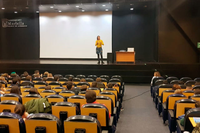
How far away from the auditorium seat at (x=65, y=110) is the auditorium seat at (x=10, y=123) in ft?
2.18

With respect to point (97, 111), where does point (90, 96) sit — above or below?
above

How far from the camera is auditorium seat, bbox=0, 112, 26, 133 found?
96.0 inches

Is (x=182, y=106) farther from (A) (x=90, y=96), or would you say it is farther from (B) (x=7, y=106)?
(B) (x=7, y=106)

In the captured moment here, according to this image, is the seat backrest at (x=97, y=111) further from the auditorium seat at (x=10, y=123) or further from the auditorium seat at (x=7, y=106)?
the auditorium seat at (x=7, y=106)

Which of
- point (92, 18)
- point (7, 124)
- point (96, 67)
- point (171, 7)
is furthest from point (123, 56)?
point (7, 124)

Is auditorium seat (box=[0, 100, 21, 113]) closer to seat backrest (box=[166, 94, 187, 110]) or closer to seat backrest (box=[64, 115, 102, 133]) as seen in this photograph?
seat backrest (box=[64, 115, 102, 133])

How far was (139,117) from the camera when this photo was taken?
5059 mm

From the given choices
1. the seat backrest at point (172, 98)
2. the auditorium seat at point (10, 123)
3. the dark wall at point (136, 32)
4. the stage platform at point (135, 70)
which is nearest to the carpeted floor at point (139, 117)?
the seat backrest at point (172, 98)

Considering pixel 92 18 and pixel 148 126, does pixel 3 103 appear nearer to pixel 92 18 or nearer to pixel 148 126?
pixel 148 126

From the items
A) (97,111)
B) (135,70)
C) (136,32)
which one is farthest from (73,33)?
(97,111)

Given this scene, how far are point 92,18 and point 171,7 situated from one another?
18.2ft

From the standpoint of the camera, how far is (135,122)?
185 inches

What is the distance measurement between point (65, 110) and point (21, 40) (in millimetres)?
13461

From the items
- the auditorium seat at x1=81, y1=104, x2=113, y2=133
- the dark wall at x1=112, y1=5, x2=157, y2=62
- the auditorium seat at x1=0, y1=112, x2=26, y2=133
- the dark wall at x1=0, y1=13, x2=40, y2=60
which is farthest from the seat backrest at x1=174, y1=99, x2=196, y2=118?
the dark wall at x1=0, y1=13, x2=40, y2=60
